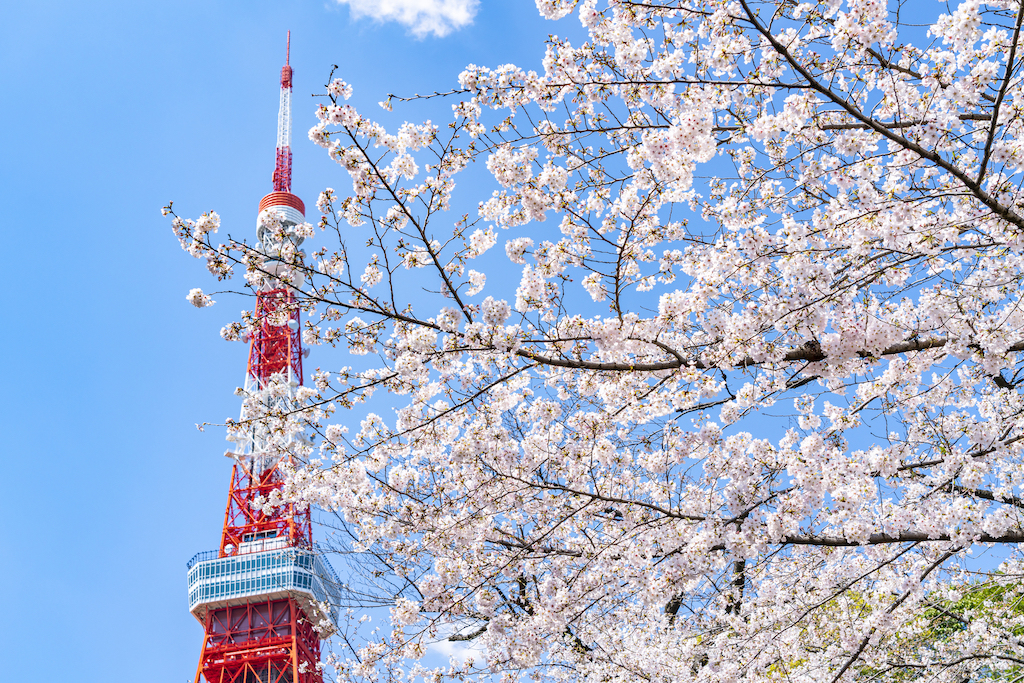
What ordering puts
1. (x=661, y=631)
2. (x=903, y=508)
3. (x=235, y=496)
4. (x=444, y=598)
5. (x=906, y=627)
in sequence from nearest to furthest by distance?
1. (x=903, y=508)
2. (x=444, y=598)
3. (x=906, y=627)
4. (x=661, y=631)
5. (x=235, y=496)

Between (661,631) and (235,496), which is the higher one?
(235,496)

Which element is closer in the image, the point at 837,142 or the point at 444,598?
the point at 837,142

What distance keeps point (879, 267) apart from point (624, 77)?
1.54 metres

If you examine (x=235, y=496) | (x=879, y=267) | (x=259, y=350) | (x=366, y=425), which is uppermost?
(x=259, y=350)

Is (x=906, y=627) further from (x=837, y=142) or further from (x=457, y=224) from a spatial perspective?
(x=457, y=224)

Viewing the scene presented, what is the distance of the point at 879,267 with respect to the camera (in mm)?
3381

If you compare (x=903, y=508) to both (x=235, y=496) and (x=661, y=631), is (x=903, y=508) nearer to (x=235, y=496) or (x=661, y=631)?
(x=661, y=631)

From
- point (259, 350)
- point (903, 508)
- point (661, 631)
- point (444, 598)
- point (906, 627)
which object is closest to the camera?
point (903, 508)

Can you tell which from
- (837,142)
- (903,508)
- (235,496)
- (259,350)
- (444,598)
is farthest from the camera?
(259,350)

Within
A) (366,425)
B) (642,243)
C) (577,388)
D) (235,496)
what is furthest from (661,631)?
(235,496)

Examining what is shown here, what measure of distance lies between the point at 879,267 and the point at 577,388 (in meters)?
1.87

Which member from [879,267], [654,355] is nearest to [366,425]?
[654,355]

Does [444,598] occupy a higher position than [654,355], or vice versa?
[654,355]

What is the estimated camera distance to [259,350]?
34.2 metres
